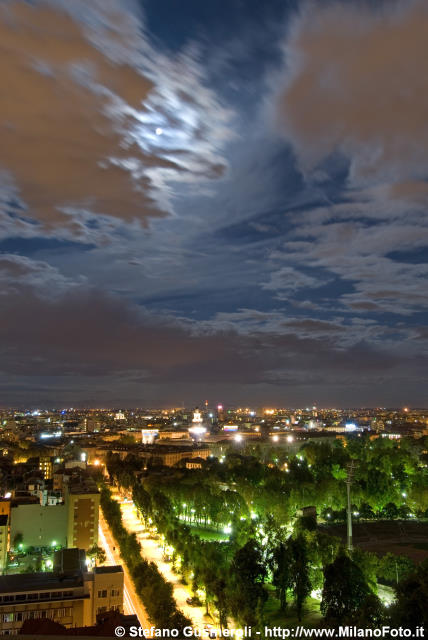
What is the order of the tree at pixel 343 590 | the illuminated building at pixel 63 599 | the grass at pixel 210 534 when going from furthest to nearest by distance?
the grass at pixel 210 534
the illuminated building at pixel 63 599
the tree at pixel 343 590

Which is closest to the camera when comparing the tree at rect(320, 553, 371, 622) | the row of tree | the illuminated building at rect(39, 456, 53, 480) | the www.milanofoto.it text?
the www.milanofoto.it text

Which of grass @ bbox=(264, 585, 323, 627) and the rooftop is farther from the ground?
the rooftop

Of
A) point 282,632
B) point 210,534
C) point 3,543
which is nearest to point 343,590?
point 282,632

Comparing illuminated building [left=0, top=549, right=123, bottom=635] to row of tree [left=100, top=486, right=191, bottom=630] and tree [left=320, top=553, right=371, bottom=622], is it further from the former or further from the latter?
tree [left=320, top=553, right=371, bottom=622]

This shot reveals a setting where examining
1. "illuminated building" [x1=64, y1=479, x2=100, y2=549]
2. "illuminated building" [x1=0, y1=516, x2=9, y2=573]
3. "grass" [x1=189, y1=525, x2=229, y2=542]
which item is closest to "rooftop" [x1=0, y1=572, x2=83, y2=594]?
"illuminated building" [x1=0, y1=516, x2=9, y2=573]

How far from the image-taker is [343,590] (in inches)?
564

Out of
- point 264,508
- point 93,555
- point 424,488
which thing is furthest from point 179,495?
point 424,488

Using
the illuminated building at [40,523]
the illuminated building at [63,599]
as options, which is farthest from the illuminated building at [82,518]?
the illuminated building at [63,599]

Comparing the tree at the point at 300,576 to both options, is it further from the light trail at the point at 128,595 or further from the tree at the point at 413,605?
the light trail at the point at 128,595

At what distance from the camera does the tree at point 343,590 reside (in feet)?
46.4

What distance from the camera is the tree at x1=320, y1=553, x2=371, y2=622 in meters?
14.1

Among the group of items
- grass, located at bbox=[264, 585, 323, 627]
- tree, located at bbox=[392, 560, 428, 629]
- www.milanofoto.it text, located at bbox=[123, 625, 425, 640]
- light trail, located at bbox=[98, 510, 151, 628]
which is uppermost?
tree, located at bbox=[392, 560, 428, 629]

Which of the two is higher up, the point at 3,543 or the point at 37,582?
the point at 37,582

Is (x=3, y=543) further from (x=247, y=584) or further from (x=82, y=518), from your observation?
(x=247, y=584)
